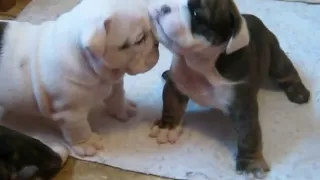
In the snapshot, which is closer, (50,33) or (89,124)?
(50,33)

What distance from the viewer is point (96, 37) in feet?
3.96

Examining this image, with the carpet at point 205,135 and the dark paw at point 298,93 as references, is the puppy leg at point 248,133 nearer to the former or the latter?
the carpet at point 205,135

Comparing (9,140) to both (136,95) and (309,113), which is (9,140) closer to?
(136,95)

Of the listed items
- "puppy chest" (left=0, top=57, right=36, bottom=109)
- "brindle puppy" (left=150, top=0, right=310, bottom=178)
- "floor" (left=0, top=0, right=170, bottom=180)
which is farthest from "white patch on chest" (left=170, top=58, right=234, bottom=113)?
"puppy chest" (left=0, top=57, right=36, bottom=109)

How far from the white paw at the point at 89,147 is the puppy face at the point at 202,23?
35 cm

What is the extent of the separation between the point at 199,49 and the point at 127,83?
17.8 inches

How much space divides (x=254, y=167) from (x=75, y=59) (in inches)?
19.2

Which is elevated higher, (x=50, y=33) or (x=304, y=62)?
(x=50, y=33)

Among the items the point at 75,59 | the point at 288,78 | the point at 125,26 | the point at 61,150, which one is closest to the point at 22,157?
the point at 61,150

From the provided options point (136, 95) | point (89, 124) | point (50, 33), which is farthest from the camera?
point (136, 95)

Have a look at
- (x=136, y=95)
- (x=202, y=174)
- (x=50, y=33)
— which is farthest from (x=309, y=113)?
(x=50, y=33)

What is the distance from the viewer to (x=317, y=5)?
77.8 inches

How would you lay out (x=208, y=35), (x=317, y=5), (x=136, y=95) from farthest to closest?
(x=317, y=5) < (x=136, y=95) < (x=208, y=35)

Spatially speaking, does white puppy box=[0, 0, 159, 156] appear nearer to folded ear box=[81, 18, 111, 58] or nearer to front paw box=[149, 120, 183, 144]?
folded ear box=[81, 18, 111, 58]
